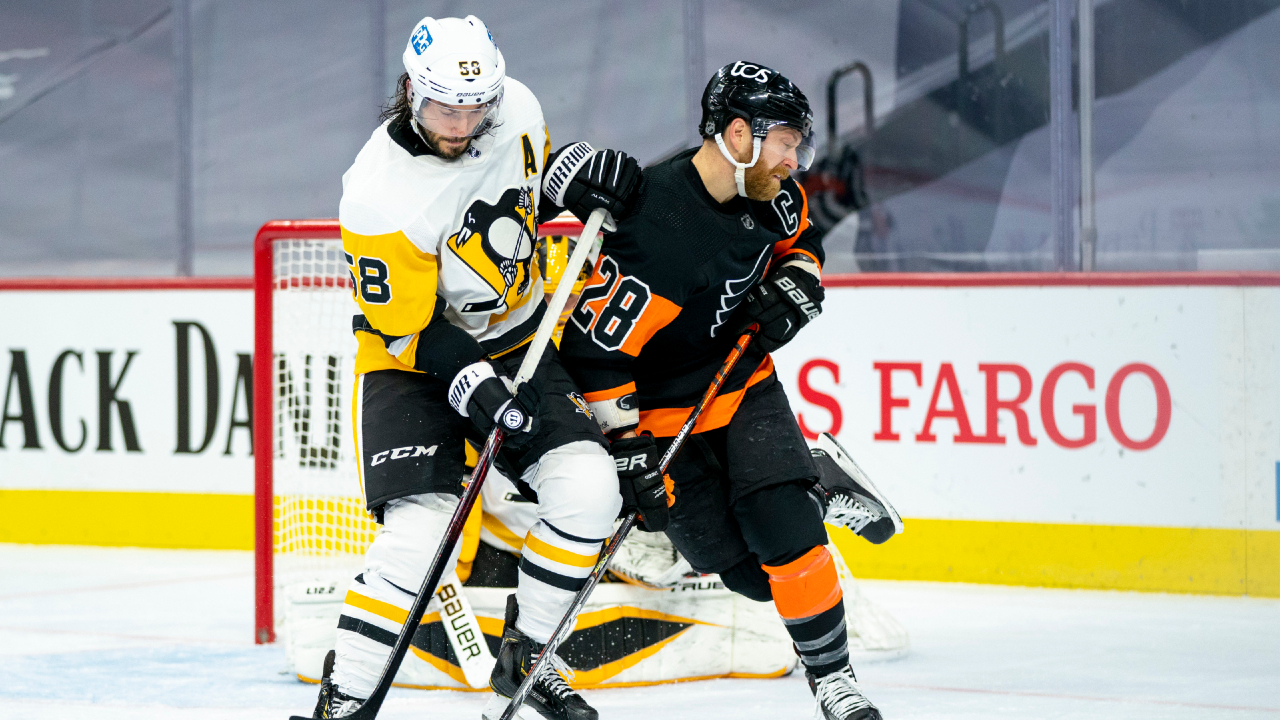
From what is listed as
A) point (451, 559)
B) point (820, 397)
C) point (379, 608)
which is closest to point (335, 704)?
point (379, 608)

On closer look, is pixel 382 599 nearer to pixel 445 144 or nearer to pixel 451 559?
pixel 451 559

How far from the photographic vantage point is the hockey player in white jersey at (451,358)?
7.48 feet

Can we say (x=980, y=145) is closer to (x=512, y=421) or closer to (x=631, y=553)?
(x=631, y=553)

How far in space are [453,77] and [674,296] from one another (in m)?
0.56

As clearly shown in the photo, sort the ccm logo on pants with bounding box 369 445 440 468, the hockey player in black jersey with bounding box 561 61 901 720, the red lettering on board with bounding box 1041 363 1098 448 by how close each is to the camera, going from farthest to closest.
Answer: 1. the red lettering on board with bounding box 1041 363 1098 448
2. the hockey player in black jersey with bounding box 561 61 901 720
3. the ccm logo on pants with bounding box 369 445 440 468

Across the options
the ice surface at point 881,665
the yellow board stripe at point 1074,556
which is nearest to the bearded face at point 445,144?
the ice surface at point 881,665

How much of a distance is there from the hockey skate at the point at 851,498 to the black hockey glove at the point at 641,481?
44 centimetres

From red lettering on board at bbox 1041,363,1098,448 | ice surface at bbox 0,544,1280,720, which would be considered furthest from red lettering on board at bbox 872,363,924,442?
ice surface at bbox 0,544,1280,720

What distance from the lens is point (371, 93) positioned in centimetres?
545

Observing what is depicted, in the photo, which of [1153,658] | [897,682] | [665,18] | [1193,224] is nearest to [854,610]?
[897,682]

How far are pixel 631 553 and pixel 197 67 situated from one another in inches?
140

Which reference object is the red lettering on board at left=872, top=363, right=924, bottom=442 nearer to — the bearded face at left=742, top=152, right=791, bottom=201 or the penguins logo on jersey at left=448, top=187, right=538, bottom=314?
the bearded face at left=742, top=152, right=791, bottom=201

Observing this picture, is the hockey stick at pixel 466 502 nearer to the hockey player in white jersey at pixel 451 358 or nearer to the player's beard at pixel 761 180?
the hockey player in white jersey at pixel 451 358

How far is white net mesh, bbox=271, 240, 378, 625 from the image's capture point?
365 cm
